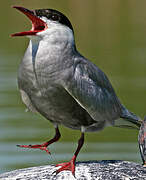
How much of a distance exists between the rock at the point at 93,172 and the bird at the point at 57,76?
0.15 meters

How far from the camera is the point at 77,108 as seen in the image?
33.7 ft

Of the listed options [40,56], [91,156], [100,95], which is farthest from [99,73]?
[91,156]

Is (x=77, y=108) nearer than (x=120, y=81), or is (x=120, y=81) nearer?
(x=77, y=108)

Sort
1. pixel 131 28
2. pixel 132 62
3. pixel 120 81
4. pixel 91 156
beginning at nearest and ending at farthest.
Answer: pixel 91 156 → pixel 120 81 → pixel 132 62 → pixel 131 28

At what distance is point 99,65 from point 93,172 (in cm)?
2236

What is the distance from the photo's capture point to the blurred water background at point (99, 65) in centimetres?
1954

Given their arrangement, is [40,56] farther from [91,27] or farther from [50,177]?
[91,27]

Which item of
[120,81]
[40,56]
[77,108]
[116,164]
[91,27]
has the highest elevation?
[40,56]

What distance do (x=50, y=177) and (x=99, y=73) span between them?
1.59 m

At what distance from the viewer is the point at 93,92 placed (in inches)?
411

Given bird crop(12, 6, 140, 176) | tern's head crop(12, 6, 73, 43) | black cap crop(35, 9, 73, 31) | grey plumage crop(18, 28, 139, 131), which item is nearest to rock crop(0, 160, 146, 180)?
bird crop(12, 6, 140, 176)

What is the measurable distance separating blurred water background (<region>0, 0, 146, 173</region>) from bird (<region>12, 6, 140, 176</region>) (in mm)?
7324

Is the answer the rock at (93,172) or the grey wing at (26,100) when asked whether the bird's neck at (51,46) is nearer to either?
the grey wing at (26,100)

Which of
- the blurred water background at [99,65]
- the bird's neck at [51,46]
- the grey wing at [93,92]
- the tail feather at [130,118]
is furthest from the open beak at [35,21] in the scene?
the blurred water background at [99,65]
